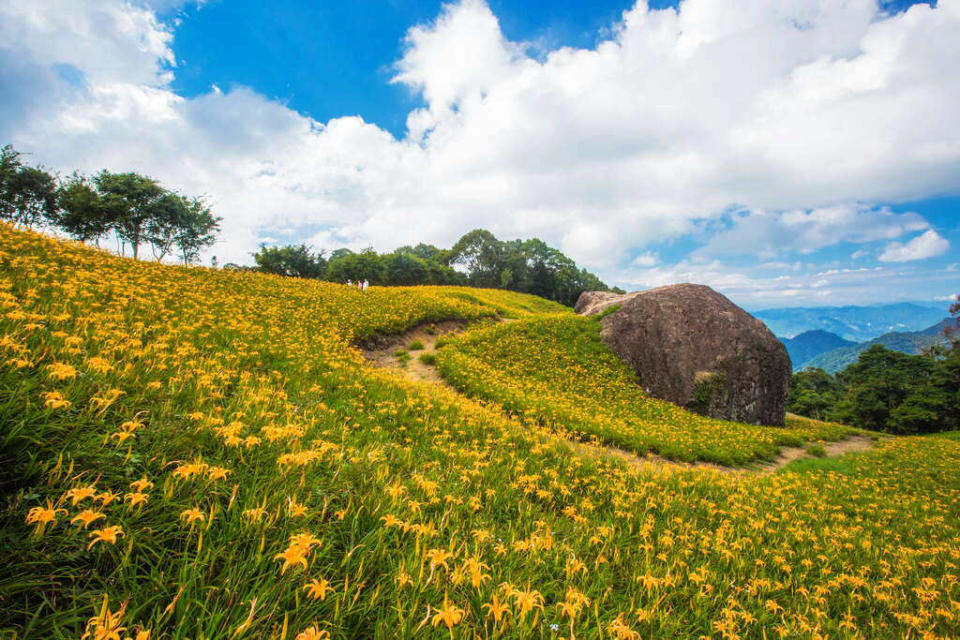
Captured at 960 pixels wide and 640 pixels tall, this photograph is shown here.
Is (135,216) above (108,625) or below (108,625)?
above

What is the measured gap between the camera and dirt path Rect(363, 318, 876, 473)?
8.95 meters

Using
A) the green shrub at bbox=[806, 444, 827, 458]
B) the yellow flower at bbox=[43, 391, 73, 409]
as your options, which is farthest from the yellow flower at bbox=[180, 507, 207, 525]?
the green shrub at bbox=[806, 444, 827, 458]

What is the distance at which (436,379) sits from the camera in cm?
1279

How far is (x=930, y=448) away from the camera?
14.3 meters

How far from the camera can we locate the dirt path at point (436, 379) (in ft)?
29.3

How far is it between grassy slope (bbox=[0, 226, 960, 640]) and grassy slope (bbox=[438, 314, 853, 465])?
3.25m

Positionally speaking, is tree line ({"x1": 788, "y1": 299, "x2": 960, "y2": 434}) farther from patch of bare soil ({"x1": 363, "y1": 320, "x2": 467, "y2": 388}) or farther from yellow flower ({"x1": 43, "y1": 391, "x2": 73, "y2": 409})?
yellow flower ({"x1": 43, "y1": 391, "x2": 73, "y2": 409})

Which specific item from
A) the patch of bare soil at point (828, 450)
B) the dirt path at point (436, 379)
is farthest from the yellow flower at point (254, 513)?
the patch of bare soil at point (828, 450)

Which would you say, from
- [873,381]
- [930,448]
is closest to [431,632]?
[930,448]

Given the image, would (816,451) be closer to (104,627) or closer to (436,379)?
(436,379)

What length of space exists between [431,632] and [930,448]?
22862 millimetres

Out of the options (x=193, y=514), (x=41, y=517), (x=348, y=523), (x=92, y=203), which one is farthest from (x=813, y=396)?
(x=92, y=203)

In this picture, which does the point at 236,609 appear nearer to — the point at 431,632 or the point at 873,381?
the point at 431,632

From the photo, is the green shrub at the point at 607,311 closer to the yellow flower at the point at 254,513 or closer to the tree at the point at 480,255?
the yellow flower at the point at 254,513
